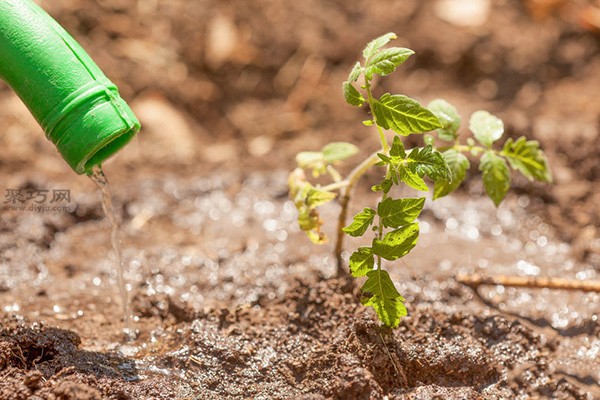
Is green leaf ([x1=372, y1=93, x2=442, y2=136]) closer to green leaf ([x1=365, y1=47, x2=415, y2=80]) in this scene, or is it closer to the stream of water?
green leaf ([x1=365, y1=47, x2=415, y2=80])

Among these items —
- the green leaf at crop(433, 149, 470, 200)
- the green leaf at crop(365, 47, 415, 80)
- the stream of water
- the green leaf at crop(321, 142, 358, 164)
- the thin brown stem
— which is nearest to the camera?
the green leaf at crop(365, 47, 415, 80)

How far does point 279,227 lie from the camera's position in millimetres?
2803

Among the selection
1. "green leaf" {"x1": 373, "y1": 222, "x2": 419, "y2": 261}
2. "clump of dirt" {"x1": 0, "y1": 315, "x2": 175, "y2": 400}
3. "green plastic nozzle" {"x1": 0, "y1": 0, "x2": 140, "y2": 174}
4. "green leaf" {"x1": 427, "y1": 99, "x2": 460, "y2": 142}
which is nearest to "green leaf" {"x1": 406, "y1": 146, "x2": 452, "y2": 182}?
"green leaf" {"x1": 373, "y1": 222, "x2": 419, "y2": 261}

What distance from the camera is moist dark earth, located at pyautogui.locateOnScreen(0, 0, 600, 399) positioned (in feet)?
6.59

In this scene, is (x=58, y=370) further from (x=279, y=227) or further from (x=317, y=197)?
(x=279, y=227)

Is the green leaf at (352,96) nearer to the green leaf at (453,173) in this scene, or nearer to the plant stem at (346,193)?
the plant stem at (346,193)

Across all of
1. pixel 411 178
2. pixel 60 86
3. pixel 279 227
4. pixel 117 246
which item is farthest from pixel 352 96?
pixel 279 227

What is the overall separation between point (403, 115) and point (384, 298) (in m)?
0.43

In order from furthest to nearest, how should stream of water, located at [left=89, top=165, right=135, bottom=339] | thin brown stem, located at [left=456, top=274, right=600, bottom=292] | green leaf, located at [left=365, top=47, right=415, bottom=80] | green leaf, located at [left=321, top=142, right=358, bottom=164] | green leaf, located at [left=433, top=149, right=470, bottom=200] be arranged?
thin brown stem, located at [left=456, top=274, right=600, bottom=292]
stream of water, located at [left=89, top=165, right=135, bottom=339]
green leaf, located at [left=321, top=142, right=358, bottom=164]
green leaf, located at [left=433, top=149, right=470, bottom=200]
green leaf, located at [left=365, top=47, right=415, bottom=80]

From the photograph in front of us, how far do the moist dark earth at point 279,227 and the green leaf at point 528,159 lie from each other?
0.44m

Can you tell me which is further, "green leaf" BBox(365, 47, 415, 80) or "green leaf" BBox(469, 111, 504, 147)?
"green leaf" BBox(469, 111, 504, 147)

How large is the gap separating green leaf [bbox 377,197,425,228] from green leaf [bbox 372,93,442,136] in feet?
0.51

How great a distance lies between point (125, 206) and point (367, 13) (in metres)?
1.70

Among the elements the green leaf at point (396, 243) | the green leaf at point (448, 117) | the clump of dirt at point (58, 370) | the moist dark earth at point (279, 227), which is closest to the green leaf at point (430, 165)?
the green leaf at point (396, 243)
